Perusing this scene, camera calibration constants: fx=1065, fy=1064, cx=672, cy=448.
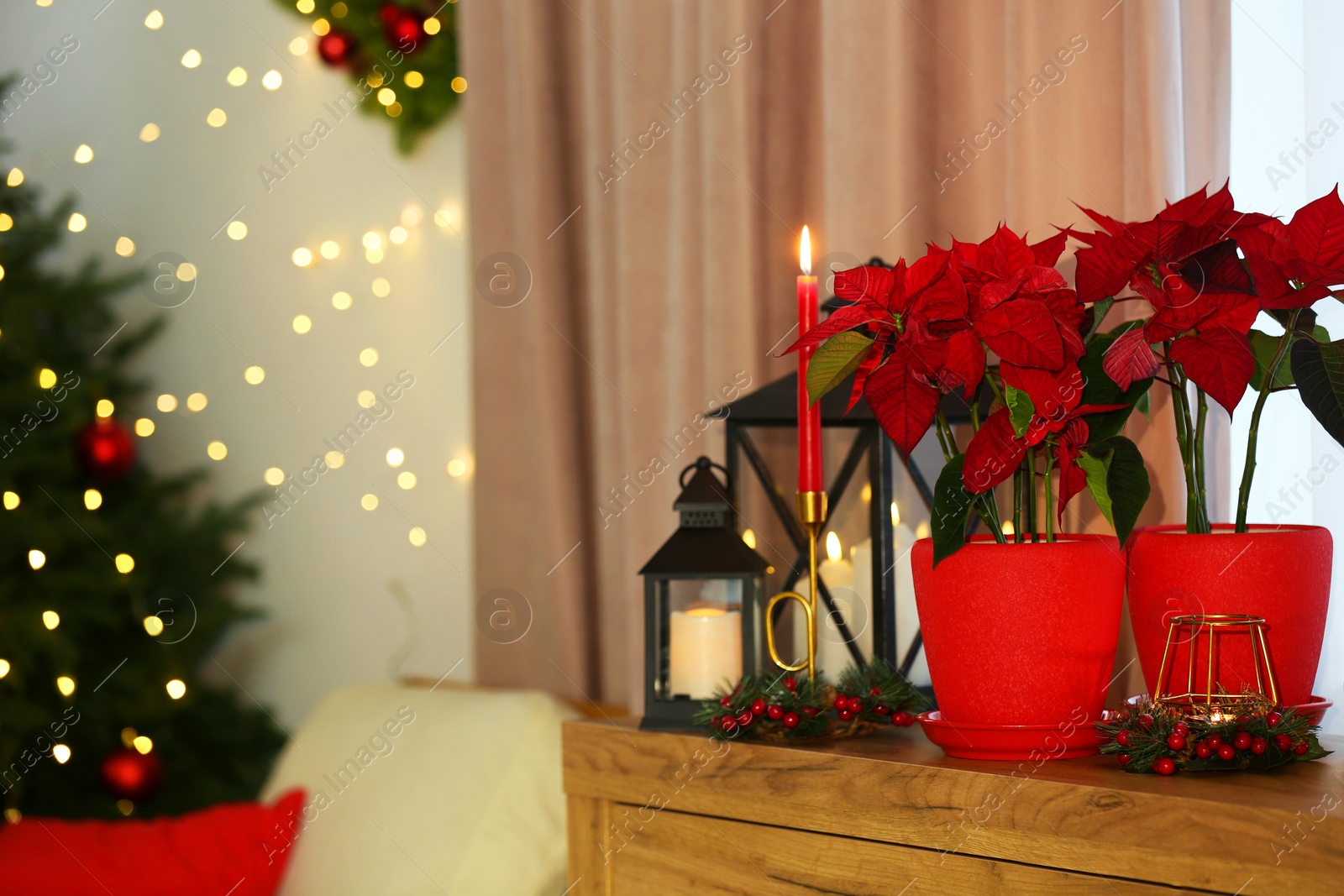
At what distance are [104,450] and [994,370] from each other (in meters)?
1.81

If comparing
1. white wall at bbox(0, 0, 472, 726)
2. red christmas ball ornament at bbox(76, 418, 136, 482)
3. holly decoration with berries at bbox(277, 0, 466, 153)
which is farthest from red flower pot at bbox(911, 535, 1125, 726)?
red christmas ball ornament at bbox(76, 418, 136, 482)

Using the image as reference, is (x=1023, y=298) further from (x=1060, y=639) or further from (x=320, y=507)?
(x=320, y=507)

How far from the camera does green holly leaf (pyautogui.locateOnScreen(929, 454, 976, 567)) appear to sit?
0.68 m

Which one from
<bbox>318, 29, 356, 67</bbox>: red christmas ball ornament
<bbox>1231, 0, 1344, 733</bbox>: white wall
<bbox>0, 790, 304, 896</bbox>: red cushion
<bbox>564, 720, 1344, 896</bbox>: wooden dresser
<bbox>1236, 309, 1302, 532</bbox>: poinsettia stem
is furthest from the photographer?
<bbox>318, 29, 356, 67</bbox>: red christmas ball ornament

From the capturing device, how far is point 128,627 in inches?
78.7

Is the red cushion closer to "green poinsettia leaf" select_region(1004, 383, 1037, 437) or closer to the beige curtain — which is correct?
the beige curtain

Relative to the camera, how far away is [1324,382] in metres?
0.63

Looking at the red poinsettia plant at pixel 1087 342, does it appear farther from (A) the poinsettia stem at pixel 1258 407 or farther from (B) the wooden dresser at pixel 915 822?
(B) the wooden dresser at pixel 915 822

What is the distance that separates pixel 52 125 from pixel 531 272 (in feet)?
5.07

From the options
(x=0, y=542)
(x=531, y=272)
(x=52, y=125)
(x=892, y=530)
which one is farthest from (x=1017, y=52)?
(x=52, y=125)

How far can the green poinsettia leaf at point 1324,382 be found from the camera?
0.62 m

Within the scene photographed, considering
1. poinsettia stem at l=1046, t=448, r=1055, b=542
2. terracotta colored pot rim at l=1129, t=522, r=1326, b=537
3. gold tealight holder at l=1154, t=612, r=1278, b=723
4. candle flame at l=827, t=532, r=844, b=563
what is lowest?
gold tealight holder at l=1154, t=612, r=1278, b=723

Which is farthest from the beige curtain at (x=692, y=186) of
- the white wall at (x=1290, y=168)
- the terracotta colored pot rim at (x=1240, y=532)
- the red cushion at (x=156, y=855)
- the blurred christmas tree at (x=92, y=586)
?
the blurred christmas tree at (x=92, y=586)

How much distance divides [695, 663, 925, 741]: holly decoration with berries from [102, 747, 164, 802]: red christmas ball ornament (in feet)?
4.89
